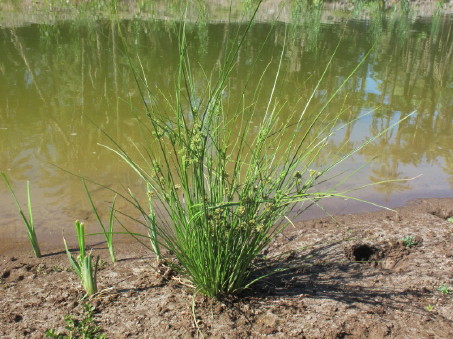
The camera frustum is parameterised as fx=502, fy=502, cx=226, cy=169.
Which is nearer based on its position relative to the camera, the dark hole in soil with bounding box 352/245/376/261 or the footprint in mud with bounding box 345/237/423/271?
the footprint in mud with bounding box 345/237/423/271

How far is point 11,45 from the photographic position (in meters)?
8.38

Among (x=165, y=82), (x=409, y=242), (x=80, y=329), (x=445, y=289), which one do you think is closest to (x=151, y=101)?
(x=80, y=329)

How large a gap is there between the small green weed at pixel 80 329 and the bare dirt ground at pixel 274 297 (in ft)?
0.12

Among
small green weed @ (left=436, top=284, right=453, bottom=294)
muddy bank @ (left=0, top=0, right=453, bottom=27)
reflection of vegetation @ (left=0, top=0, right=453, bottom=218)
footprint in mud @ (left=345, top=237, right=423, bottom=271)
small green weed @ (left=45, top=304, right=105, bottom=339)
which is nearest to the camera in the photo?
small green weed @ (left=45, top=304, right=105, bottom=339)

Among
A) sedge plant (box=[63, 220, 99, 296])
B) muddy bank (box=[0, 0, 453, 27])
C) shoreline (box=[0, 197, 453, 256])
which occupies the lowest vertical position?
shoreline (box=[0, 197, 453, 256])

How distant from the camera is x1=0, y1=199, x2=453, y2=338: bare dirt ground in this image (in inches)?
85.4

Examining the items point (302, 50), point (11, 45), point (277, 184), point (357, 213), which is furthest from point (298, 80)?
point (277, 184)

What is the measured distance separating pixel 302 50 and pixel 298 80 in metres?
2.61

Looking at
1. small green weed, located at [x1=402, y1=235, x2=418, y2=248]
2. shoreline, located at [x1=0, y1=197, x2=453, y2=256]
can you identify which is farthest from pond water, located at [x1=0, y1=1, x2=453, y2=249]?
small green weed, located at [x1=402, y1=235, x2=418, y2=248]

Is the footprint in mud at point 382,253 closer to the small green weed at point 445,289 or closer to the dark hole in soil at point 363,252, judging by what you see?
the dark hole in soil at point 363,252

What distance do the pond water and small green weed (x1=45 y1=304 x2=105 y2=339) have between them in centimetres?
94

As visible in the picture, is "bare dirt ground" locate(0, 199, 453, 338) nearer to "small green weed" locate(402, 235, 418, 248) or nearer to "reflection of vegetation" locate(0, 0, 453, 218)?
"small green weed" locate(402, 235, 418, 248)

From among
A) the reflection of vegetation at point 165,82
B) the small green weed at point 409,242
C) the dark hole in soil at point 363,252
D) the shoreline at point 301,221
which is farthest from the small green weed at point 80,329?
the small green weed at point 409,242

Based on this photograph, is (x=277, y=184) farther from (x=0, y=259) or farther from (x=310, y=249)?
(x=0, y=259)
